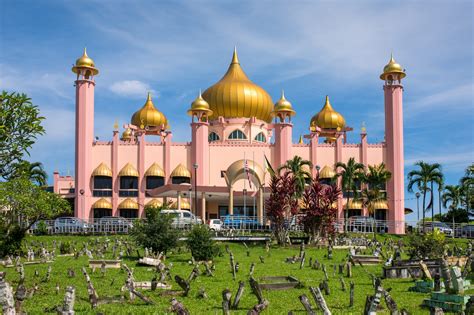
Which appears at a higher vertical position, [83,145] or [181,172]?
[83,145]

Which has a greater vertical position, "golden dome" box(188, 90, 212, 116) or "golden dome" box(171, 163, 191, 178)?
"golden dome" box(188, 90, 212, 116)

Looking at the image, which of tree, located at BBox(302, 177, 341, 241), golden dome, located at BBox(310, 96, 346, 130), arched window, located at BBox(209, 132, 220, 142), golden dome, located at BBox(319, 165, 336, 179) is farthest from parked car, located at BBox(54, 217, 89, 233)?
golden dome, located at BBox(310, 96, 346, 130)

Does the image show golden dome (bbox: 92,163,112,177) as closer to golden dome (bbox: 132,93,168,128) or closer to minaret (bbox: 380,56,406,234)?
golden dome (bbox: 132,93,168,128)

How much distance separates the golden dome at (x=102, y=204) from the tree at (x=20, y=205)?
30.1 m

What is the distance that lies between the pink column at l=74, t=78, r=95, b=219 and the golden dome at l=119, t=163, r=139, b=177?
2.94m

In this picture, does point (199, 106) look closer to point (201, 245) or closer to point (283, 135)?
point (283, 135)

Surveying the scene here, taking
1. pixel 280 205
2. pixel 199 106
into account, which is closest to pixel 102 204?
pixel 199 106

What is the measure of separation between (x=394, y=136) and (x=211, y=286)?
4250cm

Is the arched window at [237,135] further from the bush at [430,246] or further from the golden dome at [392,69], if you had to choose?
the bush at [430,246]

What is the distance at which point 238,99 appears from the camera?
207 ft

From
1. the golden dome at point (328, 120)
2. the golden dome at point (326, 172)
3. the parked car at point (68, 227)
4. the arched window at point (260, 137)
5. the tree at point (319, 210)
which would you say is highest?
the golden dome at point (328, 120)

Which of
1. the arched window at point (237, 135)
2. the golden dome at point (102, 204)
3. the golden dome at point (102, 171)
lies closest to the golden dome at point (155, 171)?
the golden dome at point (102, 171)

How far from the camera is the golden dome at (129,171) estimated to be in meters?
57.5

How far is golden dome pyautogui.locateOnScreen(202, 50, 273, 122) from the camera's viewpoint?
63094mm
